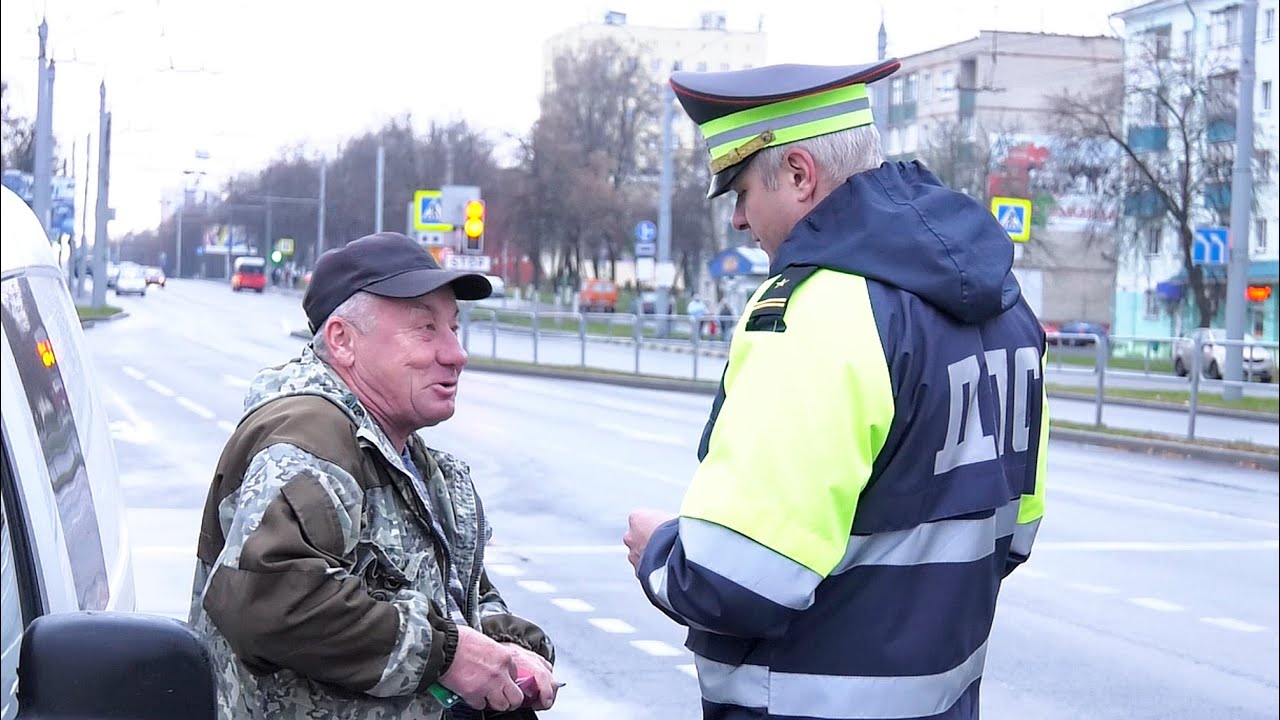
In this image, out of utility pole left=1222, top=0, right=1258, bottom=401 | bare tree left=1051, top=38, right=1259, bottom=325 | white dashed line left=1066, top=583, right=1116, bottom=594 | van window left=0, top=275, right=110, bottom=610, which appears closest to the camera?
van window left=0, top=275, right=110, bottom=610

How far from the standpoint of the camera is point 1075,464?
18.2m

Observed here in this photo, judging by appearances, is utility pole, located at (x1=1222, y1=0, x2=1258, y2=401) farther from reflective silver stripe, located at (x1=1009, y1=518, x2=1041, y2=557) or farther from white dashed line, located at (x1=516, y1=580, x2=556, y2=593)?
reflective silver stripe, located at (x1=1009, y1=518, x2=1041, y2=557)

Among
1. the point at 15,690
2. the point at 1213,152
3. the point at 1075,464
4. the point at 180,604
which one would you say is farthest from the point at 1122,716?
the point at 1213,152

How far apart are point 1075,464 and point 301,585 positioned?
53.8 feet

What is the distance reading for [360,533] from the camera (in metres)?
2.83

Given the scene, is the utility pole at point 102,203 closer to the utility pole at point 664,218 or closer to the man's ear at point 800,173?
the utility pole at point 664,218

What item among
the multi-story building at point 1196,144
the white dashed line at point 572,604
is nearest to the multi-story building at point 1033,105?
the multi-story building at point 1196,144

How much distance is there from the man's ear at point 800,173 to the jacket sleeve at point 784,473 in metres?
0.27

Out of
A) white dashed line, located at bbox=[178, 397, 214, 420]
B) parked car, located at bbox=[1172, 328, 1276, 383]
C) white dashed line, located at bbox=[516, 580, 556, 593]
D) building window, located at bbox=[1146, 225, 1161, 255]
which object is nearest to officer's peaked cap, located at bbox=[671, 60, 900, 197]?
white dashed line, located at bbox=[516, 580, 556, 593]

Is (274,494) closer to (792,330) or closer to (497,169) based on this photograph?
(792,330)

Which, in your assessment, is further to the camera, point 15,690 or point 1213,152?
point 1213,152

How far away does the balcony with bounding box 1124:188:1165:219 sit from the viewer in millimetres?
46125

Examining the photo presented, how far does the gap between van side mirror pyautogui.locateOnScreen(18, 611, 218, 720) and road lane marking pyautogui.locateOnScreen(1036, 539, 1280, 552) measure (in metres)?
9.62

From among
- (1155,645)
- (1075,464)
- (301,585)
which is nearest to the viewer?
(301,585)
